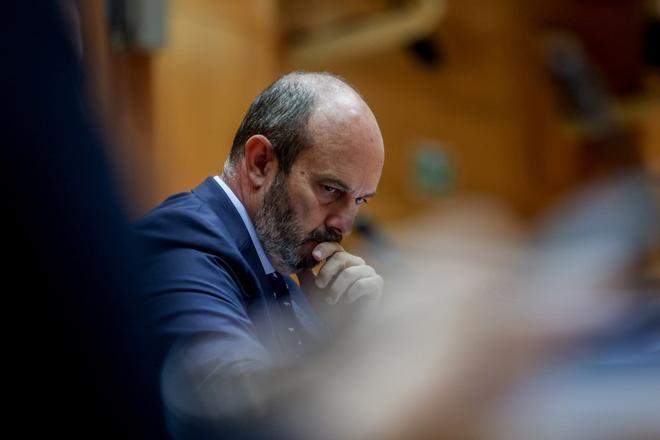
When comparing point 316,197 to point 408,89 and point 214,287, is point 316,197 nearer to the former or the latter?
point 214,287

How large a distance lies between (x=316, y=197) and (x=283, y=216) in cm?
2

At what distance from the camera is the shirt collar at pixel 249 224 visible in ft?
1.46

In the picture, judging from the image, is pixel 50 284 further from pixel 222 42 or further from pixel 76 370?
pixel 222 42

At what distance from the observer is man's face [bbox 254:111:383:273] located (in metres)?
0.43

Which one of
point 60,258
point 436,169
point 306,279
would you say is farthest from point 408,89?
point 60,258

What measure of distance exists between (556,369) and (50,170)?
0.14 m

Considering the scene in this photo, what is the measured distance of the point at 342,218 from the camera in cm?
45

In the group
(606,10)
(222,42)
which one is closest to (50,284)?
(222,42)

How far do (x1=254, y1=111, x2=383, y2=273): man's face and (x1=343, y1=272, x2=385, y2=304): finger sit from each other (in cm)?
4

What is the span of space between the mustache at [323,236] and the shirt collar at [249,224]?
22mm

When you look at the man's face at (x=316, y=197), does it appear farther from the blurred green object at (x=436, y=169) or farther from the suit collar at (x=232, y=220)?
the blurred green object at (x=436, y=169)

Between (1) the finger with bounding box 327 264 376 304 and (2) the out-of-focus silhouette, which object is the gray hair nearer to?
(1) the finger with bounding box 327 264 376 304

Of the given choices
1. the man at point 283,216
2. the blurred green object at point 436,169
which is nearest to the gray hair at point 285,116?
the man at point 283,216

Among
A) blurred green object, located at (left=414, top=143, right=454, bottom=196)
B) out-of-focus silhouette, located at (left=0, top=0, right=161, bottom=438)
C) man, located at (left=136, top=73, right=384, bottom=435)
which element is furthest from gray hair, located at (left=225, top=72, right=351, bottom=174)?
blurred green object, located at (left=414, top=143, right=454, bottom=196)
